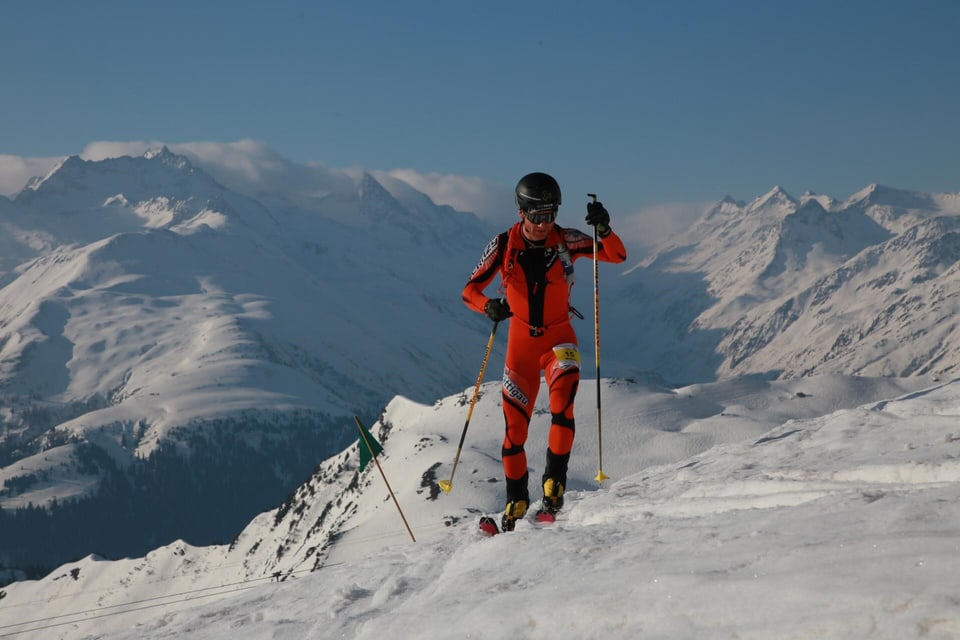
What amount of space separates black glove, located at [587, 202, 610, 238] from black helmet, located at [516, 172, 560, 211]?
533 mm

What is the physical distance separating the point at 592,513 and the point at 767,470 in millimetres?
2378

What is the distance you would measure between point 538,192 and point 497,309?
162 centimetres

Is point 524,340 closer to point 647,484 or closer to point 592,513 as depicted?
point 592,513

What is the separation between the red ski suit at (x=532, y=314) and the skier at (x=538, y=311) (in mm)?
13

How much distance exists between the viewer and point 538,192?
35.8 feet

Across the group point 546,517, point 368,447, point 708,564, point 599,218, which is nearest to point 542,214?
point 599,218

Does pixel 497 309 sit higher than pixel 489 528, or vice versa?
pixel 497 309

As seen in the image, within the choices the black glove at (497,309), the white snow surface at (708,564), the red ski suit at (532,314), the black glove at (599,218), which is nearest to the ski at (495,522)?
the white snow surface at (708,564)

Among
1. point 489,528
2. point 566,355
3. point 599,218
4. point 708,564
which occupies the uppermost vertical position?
point 599,218

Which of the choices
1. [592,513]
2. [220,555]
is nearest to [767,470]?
[592,513]

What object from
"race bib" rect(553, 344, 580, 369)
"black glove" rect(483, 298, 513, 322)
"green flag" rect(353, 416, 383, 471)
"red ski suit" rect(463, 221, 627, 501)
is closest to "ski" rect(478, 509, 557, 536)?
"red ski suit" rect(463, 221, 627, 501)

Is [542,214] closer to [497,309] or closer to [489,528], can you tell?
[497,309]

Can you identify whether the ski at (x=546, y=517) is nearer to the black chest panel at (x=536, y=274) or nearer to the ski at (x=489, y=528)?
the ski at (x=489, y=528)

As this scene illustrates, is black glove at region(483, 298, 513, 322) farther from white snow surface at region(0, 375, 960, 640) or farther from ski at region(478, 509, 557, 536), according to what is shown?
white snow surface at region(0, 375, 960, 640)
